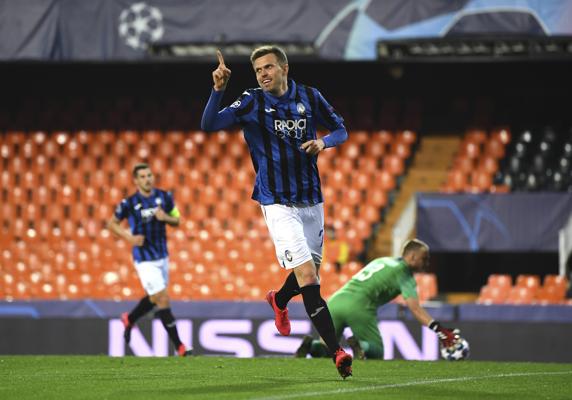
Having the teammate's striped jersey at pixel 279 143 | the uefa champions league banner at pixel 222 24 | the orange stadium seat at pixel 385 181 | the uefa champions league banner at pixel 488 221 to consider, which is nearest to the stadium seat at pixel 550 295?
the uefa champions league banner at pixel 488 221

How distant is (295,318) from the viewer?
1454 centimetres

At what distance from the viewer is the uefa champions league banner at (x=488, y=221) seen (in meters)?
16.4

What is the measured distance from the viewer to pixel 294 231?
23.6ft

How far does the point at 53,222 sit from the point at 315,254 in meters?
12.5

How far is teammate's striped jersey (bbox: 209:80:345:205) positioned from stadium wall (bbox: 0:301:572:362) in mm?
6523

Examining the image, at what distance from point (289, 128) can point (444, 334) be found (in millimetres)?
3563

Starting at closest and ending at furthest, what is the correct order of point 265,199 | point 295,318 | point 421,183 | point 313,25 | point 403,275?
point 265,199
point 403,275
point 295,318
point 313,25
point 421,183

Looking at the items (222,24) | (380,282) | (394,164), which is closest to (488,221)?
(394,164)

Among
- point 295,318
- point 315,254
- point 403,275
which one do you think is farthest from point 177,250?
point 315,254

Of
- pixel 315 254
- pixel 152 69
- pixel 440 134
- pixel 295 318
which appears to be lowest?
pixel 295 318

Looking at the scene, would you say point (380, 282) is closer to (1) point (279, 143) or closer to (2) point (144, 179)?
(2) point (144, 179)

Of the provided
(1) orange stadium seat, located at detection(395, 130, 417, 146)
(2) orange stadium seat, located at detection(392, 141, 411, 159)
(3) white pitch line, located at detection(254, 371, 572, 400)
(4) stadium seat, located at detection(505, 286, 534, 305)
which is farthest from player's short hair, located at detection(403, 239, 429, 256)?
(1) orange stadium seat, located at detection(395, 130, 417, 146)

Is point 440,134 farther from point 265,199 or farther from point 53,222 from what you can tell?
point 265,199

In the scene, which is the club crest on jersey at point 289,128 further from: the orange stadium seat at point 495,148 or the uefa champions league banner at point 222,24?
the orange stadium seat at point 495,148
